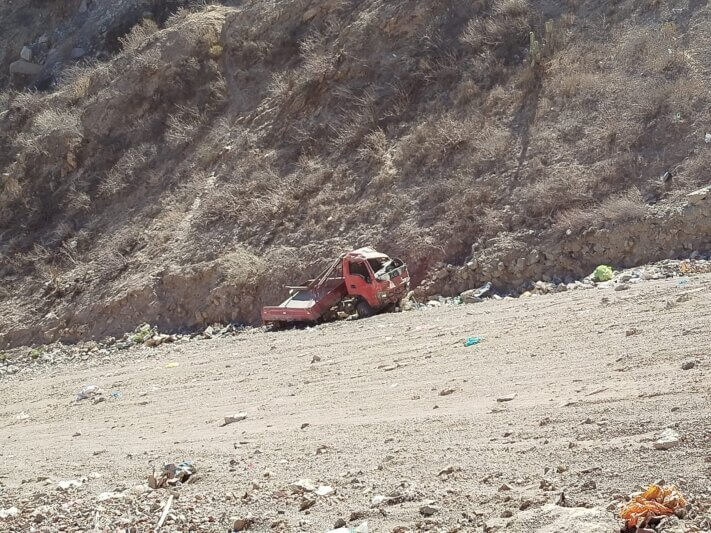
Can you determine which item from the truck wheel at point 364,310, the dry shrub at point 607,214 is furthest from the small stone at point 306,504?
the dry shrub at point 607,214

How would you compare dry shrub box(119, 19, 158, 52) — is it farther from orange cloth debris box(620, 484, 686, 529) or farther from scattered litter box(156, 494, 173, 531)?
orange cloth debris box(620, 484, 686, 529)

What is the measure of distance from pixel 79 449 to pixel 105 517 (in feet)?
12.3

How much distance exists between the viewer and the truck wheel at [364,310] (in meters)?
16.8

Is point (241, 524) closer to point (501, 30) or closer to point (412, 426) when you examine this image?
point (412, 426)

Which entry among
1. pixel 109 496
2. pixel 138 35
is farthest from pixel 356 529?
pixel 138 35

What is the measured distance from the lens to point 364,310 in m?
16.9

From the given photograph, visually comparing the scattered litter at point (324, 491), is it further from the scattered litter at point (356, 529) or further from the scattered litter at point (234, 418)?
the scattered litter at point (234, 418)

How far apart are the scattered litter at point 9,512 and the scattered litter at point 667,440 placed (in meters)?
5.32

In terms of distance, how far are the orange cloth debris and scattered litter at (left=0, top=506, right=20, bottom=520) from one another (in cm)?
→ 531

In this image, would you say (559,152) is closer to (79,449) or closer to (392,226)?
(392,226)

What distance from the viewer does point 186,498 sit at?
7.16m

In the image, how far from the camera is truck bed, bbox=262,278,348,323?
56.0ft

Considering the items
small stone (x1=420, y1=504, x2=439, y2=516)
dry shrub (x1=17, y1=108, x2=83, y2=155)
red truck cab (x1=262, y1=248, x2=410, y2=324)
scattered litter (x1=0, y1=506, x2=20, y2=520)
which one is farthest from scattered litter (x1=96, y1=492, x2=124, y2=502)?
dry shrub (x1=17, y1=108, x2=83, y2=155)

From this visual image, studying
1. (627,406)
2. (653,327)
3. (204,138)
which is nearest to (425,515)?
(627,406)
